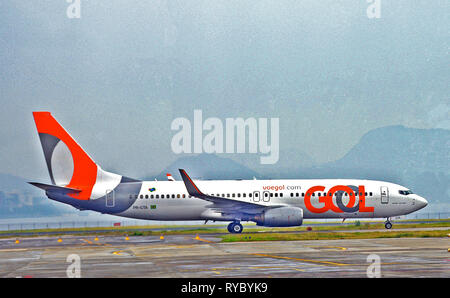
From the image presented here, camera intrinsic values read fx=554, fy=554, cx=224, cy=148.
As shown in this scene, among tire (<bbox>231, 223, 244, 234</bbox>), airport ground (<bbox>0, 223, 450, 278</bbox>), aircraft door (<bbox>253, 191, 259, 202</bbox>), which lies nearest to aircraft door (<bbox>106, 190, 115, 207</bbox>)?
tire (<bbox>231, 223, 244, 234</bbox>)

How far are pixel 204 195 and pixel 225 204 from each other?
8.00ft

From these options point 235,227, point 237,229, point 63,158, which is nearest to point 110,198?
point 63,158

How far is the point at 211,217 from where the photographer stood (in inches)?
1756

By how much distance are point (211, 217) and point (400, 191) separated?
50.7ft

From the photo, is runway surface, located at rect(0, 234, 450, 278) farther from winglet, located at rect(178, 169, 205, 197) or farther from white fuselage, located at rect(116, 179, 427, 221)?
white fuselage, located at rect(116, 179, 427, 221)

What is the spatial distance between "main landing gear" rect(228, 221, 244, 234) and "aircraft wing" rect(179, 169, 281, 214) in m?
1.02

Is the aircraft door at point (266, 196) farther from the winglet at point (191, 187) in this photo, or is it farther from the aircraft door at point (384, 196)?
the aircraft door at point (384, 196)

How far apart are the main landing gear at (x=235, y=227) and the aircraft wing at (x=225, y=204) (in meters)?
1.02

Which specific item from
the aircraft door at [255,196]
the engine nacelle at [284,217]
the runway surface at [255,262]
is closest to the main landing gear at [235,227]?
the aircraft door at [255,196]

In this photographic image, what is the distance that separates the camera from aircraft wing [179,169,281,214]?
139 feet

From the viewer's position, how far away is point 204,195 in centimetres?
4238

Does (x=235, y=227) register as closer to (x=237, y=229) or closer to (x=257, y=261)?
(x=237, y=229)
